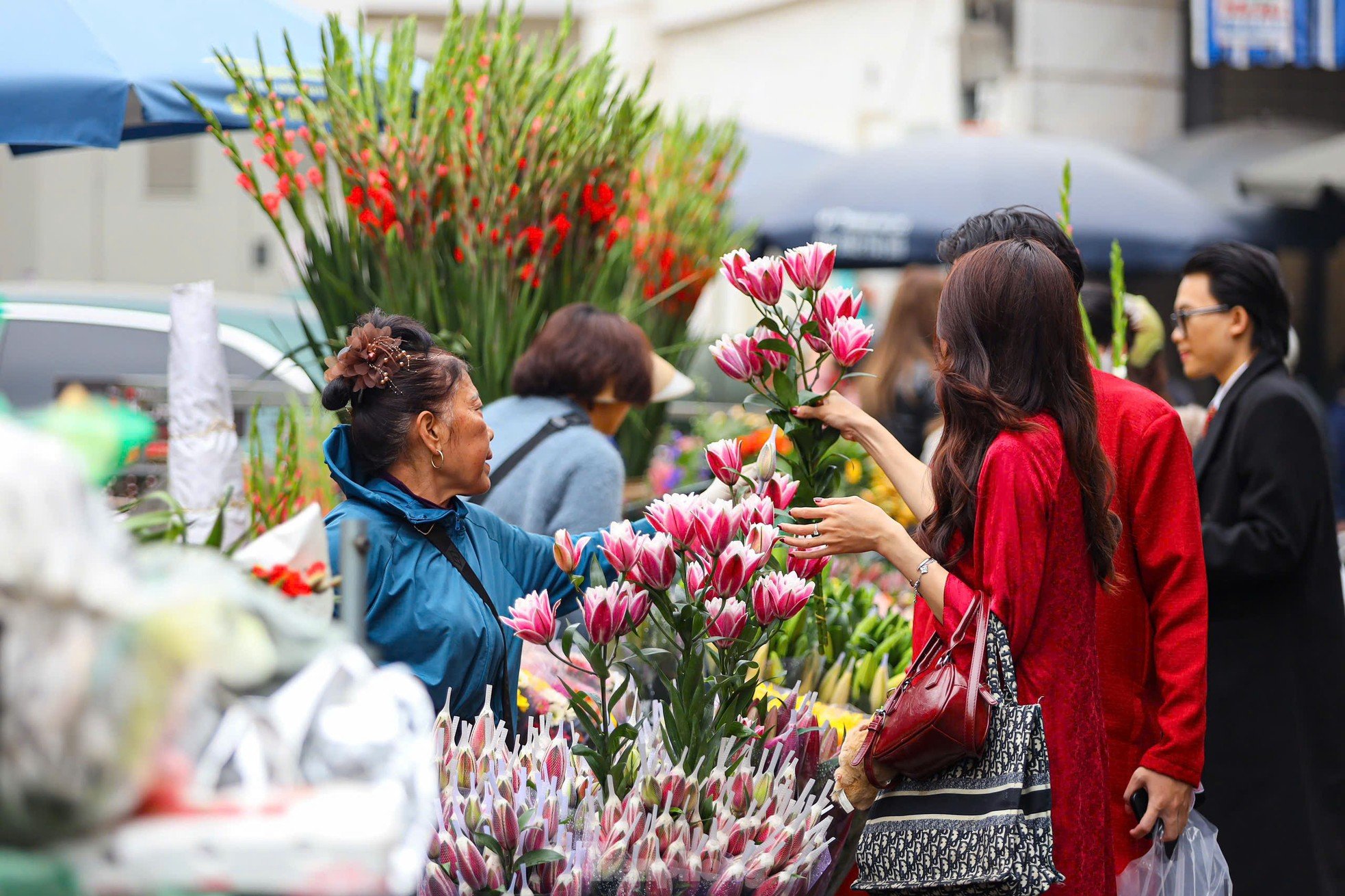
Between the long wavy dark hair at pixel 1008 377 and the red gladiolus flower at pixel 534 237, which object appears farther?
the red gladiolus flower at pixel 534 237

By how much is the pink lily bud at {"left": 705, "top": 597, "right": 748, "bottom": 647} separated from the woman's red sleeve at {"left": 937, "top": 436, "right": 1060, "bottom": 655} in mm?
292

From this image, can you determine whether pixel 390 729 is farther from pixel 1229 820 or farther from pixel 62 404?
pixel 1229 820

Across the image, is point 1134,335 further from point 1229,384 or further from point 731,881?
point 731,881

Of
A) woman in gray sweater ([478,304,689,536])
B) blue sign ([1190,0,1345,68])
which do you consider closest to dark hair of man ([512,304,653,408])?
woman in gray sweater ([478,304,689,536])

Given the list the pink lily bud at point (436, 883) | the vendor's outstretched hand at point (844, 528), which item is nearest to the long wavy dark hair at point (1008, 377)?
the vendor's outstretched hand at point (844, 528)

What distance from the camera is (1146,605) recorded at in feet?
7.41

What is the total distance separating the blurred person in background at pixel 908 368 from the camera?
5.01m

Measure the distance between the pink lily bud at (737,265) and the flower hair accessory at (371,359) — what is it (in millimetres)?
563

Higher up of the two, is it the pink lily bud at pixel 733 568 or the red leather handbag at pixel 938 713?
the pink lily bud at pixel 733 568

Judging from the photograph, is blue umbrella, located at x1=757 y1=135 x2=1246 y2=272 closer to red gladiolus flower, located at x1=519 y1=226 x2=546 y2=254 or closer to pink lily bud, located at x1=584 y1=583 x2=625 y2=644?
red gladiolus flower, located at x1=519 y1=226 x2=546 y2=254

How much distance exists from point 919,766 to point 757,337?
0.70 m

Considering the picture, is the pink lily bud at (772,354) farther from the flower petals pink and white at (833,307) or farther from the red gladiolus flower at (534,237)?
the red gladiolus flower at (534,237)

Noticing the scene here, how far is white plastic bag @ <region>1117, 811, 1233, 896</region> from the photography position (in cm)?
221

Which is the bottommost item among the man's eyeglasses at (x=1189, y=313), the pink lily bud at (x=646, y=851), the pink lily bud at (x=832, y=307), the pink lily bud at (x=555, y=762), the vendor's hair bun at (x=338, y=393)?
the pink lily bud at (x=646, y=851)
